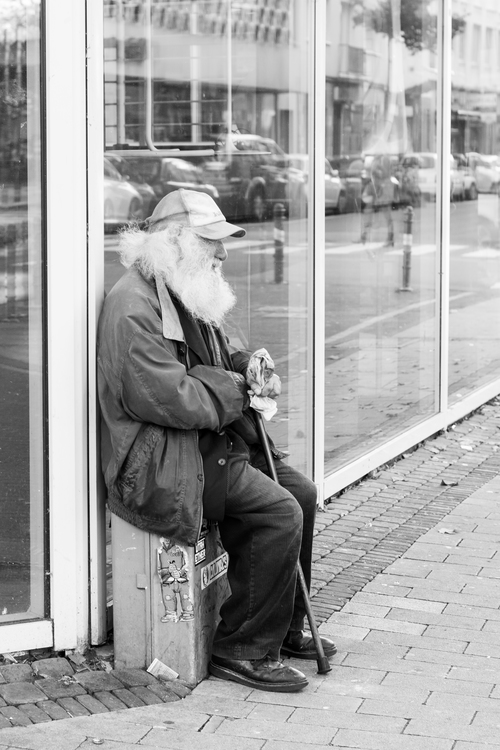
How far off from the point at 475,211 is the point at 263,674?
5.80 meters

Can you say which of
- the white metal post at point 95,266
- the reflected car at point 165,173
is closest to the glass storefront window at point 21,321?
the white metal post at point 95,266

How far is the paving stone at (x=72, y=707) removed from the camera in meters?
3.95

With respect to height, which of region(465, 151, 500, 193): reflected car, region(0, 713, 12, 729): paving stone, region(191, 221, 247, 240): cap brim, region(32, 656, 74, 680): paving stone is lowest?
region(0, 713, 12, 729): paving stone

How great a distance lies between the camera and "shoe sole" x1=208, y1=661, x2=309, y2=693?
4145mm

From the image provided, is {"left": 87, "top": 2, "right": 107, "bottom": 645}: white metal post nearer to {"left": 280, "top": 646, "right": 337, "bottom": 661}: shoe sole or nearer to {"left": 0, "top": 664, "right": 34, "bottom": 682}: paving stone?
{"left": 0, "top": 664, "right": 34, "bottom": 682}: paving stone

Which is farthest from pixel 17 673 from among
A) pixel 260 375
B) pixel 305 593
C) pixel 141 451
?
pixel 260 375

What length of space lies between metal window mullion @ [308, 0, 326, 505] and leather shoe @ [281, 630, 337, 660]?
1970mm

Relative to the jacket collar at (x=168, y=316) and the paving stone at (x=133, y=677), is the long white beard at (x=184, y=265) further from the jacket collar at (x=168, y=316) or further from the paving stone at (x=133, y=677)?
the paving stone at (x=133, y=677)

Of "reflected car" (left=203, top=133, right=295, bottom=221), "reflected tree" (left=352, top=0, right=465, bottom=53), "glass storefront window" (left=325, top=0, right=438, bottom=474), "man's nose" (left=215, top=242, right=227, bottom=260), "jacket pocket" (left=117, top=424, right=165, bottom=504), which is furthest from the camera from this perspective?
"reflected tree" (left=352, top=0, right=465, bottom=53)

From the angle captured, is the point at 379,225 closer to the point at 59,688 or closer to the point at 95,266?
the point at 95,266

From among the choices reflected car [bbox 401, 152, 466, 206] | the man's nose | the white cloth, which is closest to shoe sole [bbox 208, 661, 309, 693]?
the white cloth

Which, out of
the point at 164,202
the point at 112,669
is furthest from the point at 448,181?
the point at 112,669

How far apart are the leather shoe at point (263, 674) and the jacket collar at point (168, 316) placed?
1137 mm

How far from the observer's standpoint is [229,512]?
13.7ft
